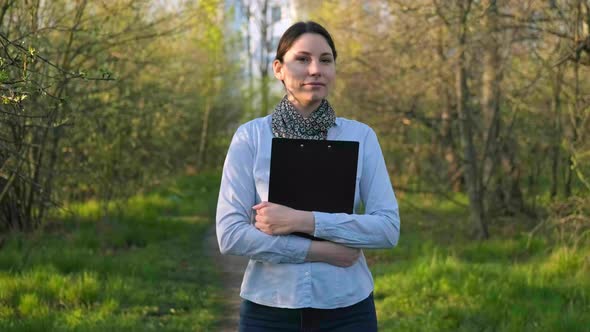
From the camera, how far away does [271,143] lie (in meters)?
2.98

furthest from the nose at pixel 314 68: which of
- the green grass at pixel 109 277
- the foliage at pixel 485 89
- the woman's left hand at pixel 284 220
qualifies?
the foliage at pixel 485 89

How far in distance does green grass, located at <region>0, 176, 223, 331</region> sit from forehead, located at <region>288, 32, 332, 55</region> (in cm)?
385

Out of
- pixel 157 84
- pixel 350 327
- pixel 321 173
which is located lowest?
pixel 350 327

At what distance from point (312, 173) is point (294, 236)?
0.75 ft

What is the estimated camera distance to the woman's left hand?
2934 mm

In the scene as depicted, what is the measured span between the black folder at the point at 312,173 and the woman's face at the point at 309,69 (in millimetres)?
223

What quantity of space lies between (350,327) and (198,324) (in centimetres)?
437

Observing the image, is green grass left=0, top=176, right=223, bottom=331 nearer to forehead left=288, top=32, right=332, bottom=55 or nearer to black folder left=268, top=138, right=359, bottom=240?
black folder left=268, top=138, right=359, bottom=240

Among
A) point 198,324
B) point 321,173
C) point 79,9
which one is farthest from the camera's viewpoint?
point 79,9

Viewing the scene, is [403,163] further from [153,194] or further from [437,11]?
[437,11]

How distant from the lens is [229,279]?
9.68m

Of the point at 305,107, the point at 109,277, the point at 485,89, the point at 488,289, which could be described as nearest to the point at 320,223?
the point at 305,107

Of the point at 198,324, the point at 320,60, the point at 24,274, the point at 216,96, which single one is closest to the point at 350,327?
the point at 320,60

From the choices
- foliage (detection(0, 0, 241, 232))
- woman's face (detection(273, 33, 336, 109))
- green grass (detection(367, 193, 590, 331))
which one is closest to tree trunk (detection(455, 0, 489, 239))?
green grass (detection(367, 193, 590, 331))
